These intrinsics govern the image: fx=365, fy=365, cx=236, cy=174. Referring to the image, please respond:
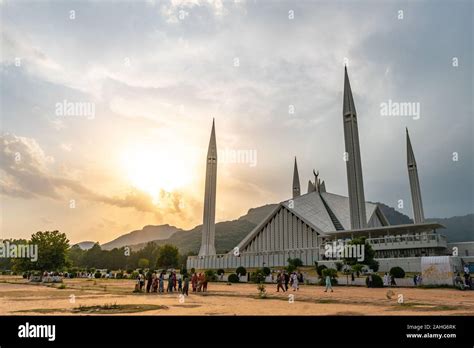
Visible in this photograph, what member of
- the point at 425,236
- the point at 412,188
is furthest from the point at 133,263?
the point at 425,236

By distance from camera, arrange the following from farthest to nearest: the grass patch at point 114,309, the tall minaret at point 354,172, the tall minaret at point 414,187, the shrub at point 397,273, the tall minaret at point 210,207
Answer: the tall minaret at point 210,207 → the tall minaret at point 414,187 → the tall minaret at point 354,172 → the shrub at point 397,273 → the grass patch at point 114,309

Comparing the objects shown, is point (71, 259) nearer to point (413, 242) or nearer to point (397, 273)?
point (413, 242)

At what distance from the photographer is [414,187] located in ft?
180

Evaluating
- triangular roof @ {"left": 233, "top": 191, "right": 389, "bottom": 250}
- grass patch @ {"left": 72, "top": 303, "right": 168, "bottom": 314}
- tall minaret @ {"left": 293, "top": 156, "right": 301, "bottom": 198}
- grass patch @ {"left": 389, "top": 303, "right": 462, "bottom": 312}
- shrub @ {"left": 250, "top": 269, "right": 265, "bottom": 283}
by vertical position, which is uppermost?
tall minaret @ {"left": 293, "top": 156, "right": 301, "bottom": 198}

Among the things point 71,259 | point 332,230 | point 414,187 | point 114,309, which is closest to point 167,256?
point 71,259

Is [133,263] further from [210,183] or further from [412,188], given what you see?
[412,188]

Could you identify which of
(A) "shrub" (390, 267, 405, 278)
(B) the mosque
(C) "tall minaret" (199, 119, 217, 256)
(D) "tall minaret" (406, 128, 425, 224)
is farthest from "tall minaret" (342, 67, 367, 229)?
(C) "tall minaret" (199, 119, 217, 256)

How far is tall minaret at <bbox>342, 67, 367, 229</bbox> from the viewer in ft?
138

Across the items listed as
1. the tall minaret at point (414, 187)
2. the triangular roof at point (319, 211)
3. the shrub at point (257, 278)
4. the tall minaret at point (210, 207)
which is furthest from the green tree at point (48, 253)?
the tall minaret at point (414, 187)

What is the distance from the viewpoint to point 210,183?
57.8m

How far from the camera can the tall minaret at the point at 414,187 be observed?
175 feet

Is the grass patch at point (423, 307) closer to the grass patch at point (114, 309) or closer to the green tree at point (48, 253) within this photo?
the grass patch at point (114, 309)

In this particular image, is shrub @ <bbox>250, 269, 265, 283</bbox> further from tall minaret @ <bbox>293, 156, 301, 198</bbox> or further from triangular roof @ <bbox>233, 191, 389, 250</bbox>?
tall minaret @ <bbox>293, 156, 301, 198</bbox>
